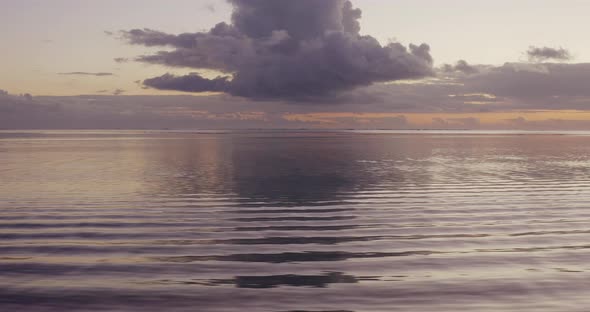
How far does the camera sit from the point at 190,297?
9.79 metres

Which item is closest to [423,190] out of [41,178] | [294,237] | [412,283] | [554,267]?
[294,237]

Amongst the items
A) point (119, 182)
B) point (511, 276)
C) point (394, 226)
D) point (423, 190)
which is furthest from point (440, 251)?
point (119, 182)

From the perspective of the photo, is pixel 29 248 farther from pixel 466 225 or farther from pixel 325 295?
pixel 466 225

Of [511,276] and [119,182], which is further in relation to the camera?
[119,182]

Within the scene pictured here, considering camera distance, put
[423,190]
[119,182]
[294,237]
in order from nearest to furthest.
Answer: [294,237] → [423,190] → [119,182]

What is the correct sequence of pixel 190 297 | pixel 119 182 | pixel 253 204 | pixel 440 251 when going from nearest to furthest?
pixel 190 297 → pixel 440 251 → pixel 253 204 → pixel 119 182

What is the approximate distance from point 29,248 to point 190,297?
20.6 feet

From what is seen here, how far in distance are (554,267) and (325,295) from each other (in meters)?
5.53

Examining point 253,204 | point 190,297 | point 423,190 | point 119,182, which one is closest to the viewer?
point 190,297

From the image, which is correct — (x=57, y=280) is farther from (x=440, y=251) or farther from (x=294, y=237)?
(x=440, y=251)

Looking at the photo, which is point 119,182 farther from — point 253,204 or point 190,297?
point 190,297

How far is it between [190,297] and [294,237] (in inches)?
223

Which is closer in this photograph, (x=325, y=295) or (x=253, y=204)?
(x=325, y=295)

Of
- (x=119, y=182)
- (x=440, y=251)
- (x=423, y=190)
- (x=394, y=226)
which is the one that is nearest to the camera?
(x=440, y=251)
